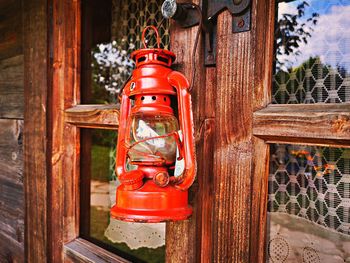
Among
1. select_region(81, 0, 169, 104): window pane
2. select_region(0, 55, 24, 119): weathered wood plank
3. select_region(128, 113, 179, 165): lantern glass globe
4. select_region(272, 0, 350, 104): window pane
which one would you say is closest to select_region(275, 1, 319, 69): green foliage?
select_region(272, 0, 350, 104): window pane

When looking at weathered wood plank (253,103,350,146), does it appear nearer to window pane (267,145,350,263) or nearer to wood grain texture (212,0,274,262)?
wood grain texture (212,0,274,262)

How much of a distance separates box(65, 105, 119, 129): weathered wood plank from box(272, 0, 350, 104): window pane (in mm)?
501

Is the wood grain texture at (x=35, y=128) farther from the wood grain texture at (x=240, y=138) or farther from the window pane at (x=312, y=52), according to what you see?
the window pane at (x=312, y=52)

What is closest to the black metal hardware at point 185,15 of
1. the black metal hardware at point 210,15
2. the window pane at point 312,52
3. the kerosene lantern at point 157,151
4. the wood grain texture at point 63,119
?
the black metal hardware at point 210,15

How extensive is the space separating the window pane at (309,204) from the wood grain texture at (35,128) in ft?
2.98

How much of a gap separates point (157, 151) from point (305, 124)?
337 mm

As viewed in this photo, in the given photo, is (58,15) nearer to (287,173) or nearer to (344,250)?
(287,173)

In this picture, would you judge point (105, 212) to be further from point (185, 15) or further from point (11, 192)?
point (185, 15)

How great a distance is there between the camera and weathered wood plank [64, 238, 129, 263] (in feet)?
3.32

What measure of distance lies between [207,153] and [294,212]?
0.32m

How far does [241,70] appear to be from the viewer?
2.25ft

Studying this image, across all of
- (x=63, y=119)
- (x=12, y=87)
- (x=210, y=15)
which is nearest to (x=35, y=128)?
(x=63, y=119)

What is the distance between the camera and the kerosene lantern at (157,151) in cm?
62

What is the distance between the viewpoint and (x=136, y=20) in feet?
4.27
